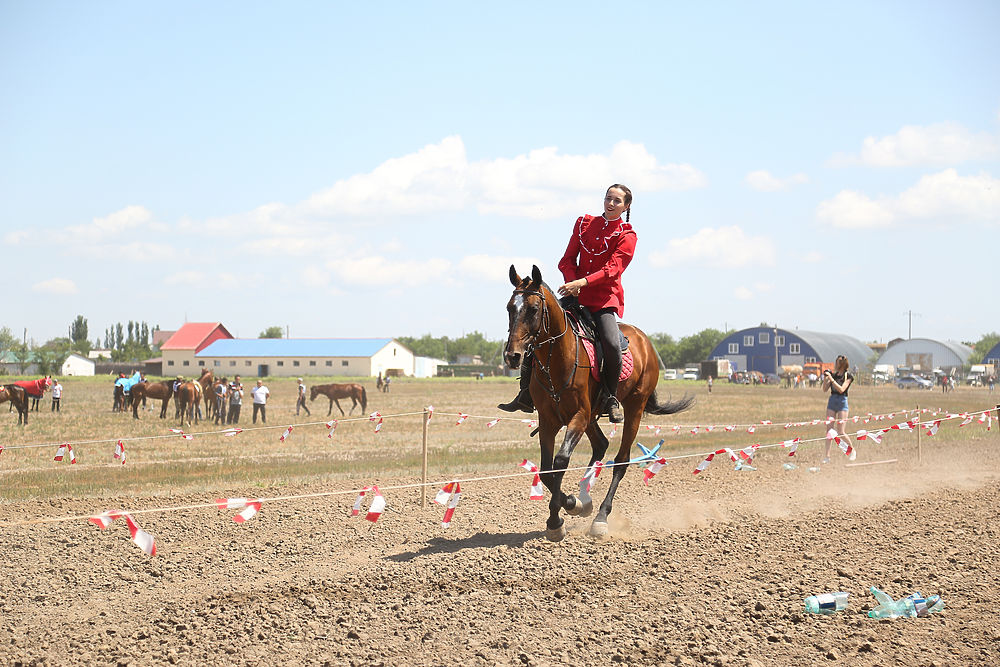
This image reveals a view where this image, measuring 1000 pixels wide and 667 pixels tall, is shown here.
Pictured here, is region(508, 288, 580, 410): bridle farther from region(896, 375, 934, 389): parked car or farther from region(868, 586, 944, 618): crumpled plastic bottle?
region(896, 375, 934, 389): parked car

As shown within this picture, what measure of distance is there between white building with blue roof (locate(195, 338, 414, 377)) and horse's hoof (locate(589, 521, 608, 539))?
292 ft

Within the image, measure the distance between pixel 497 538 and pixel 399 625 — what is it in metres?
3.19

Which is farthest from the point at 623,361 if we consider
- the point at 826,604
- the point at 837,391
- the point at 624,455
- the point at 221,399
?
the point at 221,399

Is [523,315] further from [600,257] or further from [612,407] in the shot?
[612,407]

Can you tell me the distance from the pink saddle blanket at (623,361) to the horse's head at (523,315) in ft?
2.89

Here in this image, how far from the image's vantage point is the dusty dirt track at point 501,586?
534 centimetres

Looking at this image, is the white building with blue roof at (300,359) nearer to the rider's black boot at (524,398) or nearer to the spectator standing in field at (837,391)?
the spectator standing in field at (837,391)

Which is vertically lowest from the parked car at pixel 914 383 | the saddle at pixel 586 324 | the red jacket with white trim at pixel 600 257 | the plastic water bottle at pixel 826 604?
the parked car at pixel 914 383

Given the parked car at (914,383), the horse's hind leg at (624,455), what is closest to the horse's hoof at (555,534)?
the horse's hind leg at (624,455)

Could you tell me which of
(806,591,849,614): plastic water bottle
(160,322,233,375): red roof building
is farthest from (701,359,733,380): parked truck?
(806,591,849,614): plastic water bottle

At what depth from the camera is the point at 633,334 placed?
980cm

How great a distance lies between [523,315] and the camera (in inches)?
296

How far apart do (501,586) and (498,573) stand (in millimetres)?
376

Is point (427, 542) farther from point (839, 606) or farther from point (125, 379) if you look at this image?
point (125, 379)
